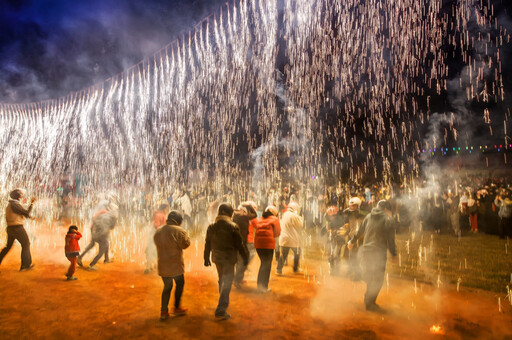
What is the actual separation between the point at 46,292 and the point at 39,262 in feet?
9.53

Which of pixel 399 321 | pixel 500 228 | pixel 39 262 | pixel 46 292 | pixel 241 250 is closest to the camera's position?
pixel 399 321

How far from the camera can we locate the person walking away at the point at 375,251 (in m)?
4.74

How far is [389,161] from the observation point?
46875mm

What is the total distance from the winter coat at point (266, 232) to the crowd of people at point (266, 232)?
0.06 ft

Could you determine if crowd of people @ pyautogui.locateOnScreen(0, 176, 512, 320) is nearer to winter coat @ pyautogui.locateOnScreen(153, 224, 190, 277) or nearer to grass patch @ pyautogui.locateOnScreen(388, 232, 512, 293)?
winter coat @ pyautogui.locateOnScreen(153, 224, 190, 277)

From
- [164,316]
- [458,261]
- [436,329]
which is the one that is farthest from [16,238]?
[458,261]

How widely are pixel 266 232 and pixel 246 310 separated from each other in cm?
152

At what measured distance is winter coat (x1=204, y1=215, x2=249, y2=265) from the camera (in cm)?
466

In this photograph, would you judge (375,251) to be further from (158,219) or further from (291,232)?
(158,219)

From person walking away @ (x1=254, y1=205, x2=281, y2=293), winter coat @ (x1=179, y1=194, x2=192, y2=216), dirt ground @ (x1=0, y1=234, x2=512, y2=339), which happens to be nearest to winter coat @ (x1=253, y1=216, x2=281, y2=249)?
person walking away @ (x1=254, y1=205, x2=281, y2=293)

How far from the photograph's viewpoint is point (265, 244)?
5.83 m

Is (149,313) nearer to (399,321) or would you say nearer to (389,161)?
(399,321)

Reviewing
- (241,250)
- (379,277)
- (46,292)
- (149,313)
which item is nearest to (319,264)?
(379,277)

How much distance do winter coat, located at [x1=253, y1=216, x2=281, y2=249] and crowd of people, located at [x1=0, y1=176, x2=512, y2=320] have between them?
0.06 feet
